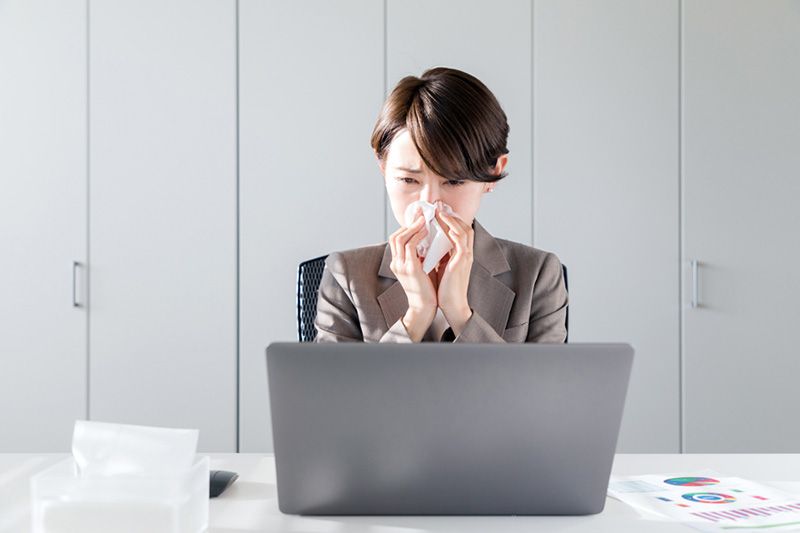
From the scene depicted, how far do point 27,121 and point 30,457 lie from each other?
1.99m

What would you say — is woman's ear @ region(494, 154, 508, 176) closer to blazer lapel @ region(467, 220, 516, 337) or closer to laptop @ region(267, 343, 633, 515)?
blazer lapel @ region(467, 220, 516, 337)

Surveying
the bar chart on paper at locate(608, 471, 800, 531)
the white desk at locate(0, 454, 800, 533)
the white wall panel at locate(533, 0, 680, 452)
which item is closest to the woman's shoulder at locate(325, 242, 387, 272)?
the white desk at locate(0, 454, 800, 533)

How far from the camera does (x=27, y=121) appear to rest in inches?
117

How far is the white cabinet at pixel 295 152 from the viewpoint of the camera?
2982 mm

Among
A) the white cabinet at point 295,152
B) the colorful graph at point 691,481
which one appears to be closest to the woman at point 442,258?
the colorful graph at point 691,481

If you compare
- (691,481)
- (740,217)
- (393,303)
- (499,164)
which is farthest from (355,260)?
(740,217)

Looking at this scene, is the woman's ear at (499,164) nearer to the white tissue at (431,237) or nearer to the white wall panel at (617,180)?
the white tissue at (431,237)

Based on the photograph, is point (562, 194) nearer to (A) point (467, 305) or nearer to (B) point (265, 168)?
(B) point (265, 168)

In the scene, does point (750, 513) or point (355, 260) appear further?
point (355, 260)

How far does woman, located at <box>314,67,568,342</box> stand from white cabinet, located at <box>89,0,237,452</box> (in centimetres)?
134

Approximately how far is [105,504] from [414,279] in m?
0.92

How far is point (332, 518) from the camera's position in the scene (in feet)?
3.10

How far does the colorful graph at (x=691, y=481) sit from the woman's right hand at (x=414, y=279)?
1.91 feet

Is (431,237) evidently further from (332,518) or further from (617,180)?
(617,180)
